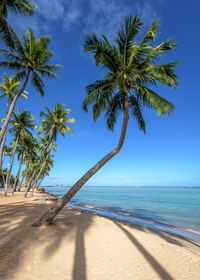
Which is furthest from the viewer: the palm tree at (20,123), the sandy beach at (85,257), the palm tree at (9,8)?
the palm tree at (20,123)

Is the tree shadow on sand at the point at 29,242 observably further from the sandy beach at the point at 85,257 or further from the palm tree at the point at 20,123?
the palm tree at the point at 20,123

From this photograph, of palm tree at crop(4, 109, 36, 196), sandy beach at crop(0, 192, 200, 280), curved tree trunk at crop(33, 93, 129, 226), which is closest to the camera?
sandy beach at crop(0, 192, 200, 280)

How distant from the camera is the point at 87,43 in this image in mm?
6691

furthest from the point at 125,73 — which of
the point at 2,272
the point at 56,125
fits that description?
the point at 56,125

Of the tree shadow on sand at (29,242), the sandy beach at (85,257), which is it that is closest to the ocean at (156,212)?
the sandy beach at (85,257)

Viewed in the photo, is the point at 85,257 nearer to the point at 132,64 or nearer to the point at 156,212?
the point at 132,64

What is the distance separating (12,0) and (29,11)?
102 centimetres

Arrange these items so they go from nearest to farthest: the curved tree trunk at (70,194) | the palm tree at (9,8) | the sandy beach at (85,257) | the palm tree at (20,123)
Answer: the sandy beach at (85,257) < the curved tree trunk at (70,194) < the palm tree at (9,8) < the palm tree at (20,123)

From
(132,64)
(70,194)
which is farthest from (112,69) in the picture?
(70,194)

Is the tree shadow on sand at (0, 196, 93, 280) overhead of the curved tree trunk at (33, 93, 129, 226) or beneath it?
beneath

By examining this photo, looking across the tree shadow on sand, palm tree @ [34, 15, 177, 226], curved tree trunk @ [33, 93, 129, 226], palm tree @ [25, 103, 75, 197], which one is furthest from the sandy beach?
palm tree @ [25, 103, 75, 197]

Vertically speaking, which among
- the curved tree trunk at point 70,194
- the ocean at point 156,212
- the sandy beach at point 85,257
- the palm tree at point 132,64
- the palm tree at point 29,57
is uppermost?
the palm tree at point 29,57

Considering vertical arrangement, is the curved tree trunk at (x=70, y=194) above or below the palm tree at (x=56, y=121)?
below

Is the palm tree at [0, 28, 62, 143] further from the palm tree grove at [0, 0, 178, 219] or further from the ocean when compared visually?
the ocean
